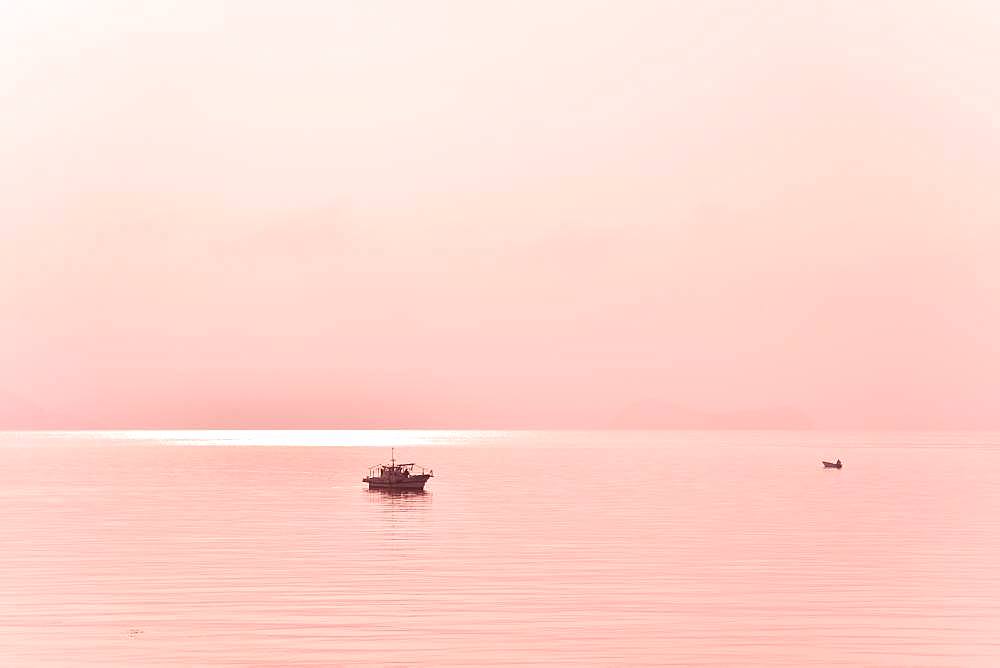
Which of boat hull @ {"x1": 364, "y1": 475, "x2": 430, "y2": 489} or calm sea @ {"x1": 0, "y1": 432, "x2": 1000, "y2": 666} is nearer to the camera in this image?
calm sea @ {"x1": 0, "y1": 432, "x2": 1000, "y2": 666}

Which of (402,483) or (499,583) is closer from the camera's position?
(499,583)

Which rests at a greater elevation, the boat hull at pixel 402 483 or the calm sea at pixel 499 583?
the boat hull at pixel 402 483

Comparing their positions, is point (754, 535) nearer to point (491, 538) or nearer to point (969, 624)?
point (491, 538)

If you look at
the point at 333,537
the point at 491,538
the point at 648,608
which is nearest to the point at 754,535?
the point at 491,538

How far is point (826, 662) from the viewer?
43.7 metres

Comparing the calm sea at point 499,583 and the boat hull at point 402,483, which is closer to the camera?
the calm sea at point 499,583

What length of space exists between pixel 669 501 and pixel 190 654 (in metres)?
89.0

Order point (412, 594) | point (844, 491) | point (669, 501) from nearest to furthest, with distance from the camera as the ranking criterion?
point (412, 594) < point (669, 501) < point (844, 491)

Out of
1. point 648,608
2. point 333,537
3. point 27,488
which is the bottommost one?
point 648,608

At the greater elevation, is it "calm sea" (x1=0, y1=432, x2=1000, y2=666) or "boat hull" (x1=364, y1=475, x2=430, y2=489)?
"boat hull" (x1=364, y1=475, x2=430, y2=489)

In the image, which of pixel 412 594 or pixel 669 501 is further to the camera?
pixel 669 501

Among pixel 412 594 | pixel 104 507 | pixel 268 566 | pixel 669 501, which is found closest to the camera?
pixel 412 594

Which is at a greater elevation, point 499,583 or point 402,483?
point 402,483

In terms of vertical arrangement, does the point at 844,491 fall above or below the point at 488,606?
above
